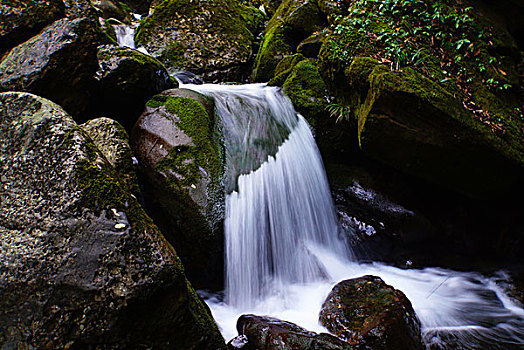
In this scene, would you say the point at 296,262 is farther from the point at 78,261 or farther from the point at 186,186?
the point at 78,261

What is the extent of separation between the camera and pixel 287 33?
7.68 metres

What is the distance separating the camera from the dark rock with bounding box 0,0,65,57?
4.20 meters

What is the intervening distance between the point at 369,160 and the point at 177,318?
447 centimetres

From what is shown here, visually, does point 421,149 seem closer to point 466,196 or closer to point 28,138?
point 466,196

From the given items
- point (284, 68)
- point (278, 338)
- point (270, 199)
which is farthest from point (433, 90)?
point (284, 68)

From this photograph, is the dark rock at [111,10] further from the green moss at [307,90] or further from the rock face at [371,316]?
the rock face at [371,316]

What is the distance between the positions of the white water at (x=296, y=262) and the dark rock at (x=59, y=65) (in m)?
1.97

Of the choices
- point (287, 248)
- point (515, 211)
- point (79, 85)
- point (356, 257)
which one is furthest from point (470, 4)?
point (79, 85)

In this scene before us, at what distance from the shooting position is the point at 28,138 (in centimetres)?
215

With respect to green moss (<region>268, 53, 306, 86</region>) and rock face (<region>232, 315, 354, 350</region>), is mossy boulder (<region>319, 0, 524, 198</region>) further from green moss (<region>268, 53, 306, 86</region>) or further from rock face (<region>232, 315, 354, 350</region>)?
rock face (<region>232, 315, 354, 350</region>)

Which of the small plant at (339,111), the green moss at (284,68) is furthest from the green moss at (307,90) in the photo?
the green moss at (284,68)

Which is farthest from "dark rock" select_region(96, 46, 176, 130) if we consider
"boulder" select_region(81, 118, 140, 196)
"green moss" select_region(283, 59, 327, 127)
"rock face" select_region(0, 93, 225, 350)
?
"green moss" select_region(283, 59, 327, 127)

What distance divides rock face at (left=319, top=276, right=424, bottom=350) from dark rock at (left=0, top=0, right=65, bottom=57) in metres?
5.35

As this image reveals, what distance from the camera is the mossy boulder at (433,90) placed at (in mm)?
3822
